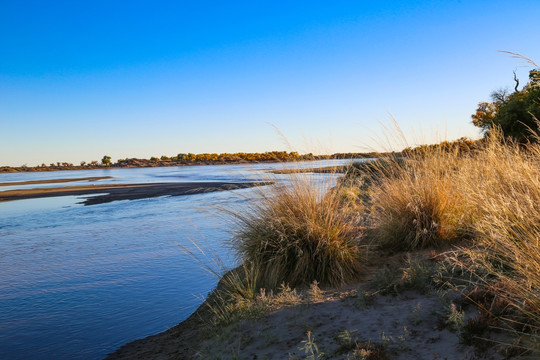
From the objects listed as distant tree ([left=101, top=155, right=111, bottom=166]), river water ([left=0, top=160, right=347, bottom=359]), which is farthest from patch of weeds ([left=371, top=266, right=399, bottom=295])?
distant tree ([left=101, top=155, right=111, bottom=166])

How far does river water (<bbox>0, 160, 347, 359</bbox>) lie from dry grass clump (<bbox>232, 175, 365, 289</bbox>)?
0.59 meters

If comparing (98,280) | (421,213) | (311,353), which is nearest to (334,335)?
(311,353)

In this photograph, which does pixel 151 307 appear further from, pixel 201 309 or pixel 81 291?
pixel 81 291

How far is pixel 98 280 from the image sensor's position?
247 inches

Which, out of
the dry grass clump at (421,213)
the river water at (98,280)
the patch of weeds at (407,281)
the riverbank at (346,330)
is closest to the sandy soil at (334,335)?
the riverbank at (346,330)

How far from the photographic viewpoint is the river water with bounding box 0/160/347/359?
439cm

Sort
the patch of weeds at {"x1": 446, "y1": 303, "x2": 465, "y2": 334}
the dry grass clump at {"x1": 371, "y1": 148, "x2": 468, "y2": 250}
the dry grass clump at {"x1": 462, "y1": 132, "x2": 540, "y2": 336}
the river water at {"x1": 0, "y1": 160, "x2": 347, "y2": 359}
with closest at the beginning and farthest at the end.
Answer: the dry grass clump at {"x1": 462, "y1": 132, "x2": 540, "y2": 336}, the patch of weeds at {"x1": 446, "y1": 303, "x2": 465, "y2": 334}, the river water at {"x1": 0, "y1": 160, "x2": 347, "y2": 359}, the dry grass clump at {"x1": 371, "y1": 148, "x2": 468, "y2": 250}

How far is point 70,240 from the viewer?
936 centimetres

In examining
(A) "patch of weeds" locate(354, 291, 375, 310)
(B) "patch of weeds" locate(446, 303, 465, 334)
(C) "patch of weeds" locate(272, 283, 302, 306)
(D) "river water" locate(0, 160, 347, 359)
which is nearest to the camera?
(B) "patch of weeds" locate(446, 303, 465, 334)

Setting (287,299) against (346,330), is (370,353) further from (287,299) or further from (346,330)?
(287,299)

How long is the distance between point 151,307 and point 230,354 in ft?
7.50

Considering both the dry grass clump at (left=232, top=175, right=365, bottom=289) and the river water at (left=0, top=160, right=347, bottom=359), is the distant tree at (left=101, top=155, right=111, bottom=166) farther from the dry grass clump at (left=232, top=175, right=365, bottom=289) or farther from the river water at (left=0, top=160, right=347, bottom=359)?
the dry grass clump at (left=232, top=175, right=365, bottom=289)

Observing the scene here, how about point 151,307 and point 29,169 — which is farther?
point 29,169

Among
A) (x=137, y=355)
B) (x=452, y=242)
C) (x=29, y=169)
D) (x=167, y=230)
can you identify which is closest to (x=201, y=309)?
(x=137, y=355)
